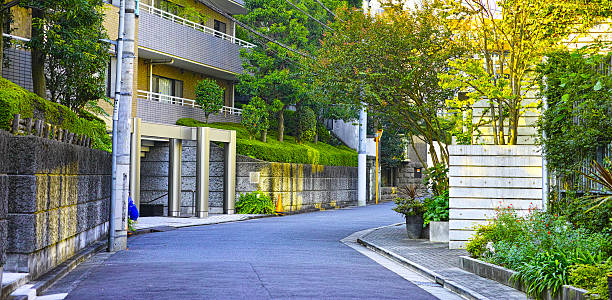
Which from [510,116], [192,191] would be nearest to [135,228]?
[192,191]

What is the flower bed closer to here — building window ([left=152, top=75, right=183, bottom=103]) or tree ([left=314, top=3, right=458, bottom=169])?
tree ([left=314, top=3, right=458, bottom=169])

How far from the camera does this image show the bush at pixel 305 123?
44062 millimetres

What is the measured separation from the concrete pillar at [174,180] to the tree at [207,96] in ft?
15.7

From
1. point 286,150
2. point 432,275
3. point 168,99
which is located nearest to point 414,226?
point 432,275

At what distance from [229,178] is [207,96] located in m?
4.73

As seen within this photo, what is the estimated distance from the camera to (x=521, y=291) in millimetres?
11375

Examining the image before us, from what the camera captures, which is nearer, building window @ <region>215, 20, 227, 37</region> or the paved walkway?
the paved walkway

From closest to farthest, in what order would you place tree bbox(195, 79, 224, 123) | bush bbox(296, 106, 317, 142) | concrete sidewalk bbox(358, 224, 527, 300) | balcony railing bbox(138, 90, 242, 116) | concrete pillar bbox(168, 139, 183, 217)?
1. concrete sidewalk bbox(358, 224, 527, 300)
2. concrete pillar bbox(168, 139, 183, 217)
3. balcony railing bbox(138, 90, 242, 116)
4. tree bbox(195, 79, 224, 123)
5. bush bbox(296, 106, 317, 142)

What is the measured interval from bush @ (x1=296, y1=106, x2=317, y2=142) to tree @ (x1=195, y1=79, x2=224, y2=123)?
27.9 feet

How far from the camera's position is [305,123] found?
145ft


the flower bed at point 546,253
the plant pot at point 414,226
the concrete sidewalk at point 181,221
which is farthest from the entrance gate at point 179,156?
the flower bed at point 546,253

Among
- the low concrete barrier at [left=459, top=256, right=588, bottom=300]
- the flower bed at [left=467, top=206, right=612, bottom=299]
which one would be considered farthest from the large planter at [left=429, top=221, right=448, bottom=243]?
the low concrete barrier at [left=459, top=256, right=588, bottom=300]

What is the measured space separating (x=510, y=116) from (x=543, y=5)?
9.62 feet

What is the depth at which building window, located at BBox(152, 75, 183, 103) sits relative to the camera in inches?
1394
